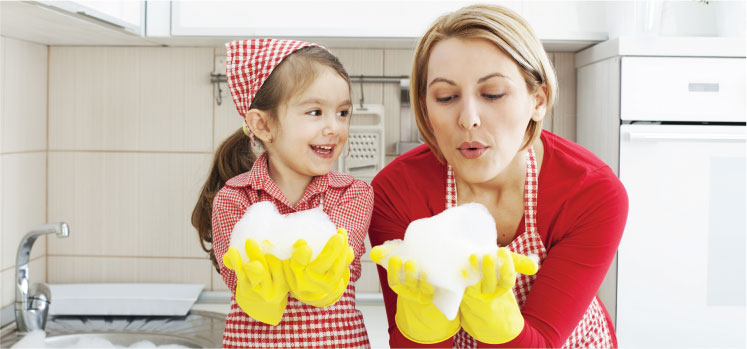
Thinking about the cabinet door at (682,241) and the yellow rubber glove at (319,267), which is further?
the cabinet door at (682,241)

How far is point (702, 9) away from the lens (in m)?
1.67

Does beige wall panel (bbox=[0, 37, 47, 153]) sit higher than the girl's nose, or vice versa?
beige wall panel (bbox=[0, 37, 47, 153])

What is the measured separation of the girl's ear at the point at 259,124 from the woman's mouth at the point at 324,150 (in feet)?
0.28

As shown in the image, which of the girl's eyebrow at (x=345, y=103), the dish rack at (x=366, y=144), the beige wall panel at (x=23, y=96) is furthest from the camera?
the dish rack at (x=366, y=144)

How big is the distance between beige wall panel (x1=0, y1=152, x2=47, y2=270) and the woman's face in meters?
1.26

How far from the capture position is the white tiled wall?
161 cm

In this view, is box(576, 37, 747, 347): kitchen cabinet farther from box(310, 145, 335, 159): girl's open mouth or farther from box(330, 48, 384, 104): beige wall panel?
box(310, 145, 335, 159): girl's open mouth

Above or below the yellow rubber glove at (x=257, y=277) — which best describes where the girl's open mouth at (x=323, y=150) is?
above

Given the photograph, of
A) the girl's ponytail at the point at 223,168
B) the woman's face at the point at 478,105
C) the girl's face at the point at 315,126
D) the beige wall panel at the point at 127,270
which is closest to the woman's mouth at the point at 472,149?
the woman's face at the point at 478,105

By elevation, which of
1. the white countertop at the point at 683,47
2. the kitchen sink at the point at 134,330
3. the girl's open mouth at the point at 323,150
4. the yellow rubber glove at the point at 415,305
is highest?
the white countertop at the point at 683,47

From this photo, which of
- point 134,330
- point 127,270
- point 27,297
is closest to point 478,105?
point 134,330

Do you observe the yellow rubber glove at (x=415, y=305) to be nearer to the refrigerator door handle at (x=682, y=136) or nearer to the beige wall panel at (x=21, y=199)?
the refrigerator door handle at (x=682, y=136)

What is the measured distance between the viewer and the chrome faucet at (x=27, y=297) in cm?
149

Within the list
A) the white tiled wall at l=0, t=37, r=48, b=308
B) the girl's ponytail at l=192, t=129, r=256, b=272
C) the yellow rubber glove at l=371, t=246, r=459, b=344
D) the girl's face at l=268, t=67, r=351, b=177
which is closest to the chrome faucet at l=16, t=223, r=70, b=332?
the white tiled wall at l=0, t=37, r=48, b=308
